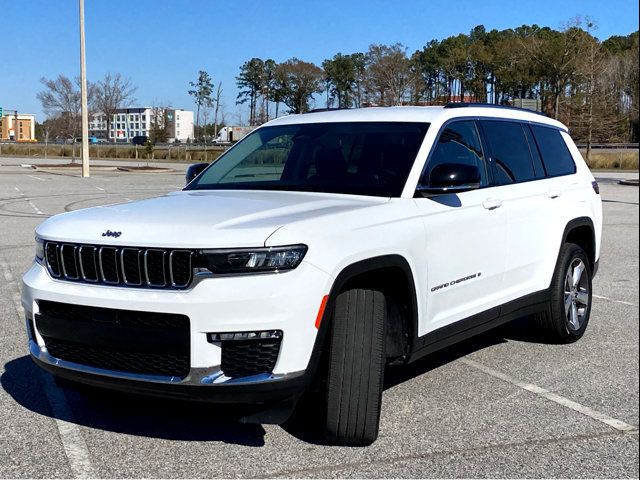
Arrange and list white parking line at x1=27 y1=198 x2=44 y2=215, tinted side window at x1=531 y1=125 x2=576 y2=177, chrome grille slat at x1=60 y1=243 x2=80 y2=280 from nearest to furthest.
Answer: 1. chrome grille slat at x1=60 y1=243 x2=80 y2=280
2. tinted side window at x1=531 y1=125 x2=576 y2=177
3. white parking line at x1=27 y1=198 x2=44 y2=215

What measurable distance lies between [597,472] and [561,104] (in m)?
43.3

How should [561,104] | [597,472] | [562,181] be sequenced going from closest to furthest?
[597,472] → [562,181] → [561,104]

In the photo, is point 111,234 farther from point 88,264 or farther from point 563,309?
point 563,309

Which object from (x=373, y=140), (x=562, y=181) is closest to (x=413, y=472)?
(x=373, y=140)

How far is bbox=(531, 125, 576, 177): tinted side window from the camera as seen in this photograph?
6066 mm

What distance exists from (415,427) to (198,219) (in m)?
1.67

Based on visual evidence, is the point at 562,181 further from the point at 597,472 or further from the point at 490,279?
the point at 597,472

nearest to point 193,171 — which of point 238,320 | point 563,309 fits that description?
point 238,320

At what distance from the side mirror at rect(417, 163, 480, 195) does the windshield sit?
0.17 m

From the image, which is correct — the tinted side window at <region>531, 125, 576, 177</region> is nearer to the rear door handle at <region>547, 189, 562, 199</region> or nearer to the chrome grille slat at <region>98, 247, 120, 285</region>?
the rear door handle at <region>547, 189, 562, 199</region>

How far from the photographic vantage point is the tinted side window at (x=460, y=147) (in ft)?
16.2

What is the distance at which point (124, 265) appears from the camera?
374 cm

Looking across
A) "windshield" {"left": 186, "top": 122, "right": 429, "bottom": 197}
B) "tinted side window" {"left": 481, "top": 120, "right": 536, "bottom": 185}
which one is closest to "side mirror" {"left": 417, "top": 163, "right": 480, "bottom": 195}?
"windshield" {"left": 186, "top": 122, "right": 429, "bottom": 197}

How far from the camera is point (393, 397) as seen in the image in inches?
191
